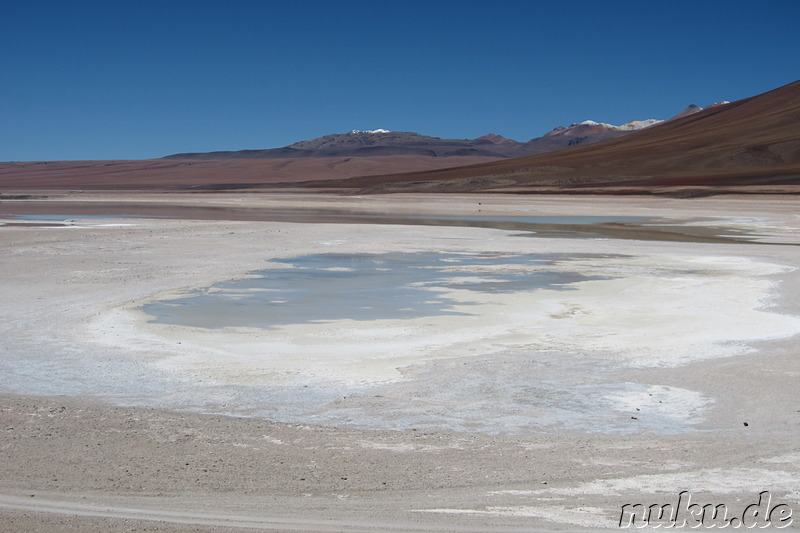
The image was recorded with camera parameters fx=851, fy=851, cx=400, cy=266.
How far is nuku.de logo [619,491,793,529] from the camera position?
4266 millimetres

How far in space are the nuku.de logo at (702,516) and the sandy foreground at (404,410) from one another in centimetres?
9

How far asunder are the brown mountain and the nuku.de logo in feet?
185

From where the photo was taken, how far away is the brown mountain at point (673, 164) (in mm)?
71938

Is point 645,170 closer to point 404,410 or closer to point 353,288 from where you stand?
point 353,288

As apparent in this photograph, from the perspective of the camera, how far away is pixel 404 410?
633cm

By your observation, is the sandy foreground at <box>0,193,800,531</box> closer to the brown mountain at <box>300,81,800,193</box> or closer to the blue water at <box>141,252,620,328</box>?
the blue water at <box>141,252,620,328</box>

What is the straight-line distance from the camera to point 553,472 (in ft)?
16.4

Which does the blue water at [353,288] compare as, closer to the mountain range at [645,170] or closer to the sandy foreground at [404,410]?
the sandy foreground at [404,410]

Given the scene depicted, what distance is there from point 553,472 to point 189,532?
211cm

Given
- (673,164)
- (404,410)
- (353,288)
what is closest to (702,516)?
(404,410)

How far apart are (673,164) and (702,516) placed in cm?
9204

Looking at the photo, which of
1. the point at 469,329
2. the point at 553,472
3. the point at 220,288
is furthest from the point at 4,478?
the point at 220,288

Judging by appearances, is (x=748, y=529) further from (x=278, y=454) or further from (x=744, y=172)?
(x=744, y=172)

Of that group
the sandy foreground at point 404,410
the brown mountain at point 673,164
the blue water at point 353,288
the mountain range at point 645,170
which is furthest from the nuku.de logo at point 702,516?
the brown mountain at point 673,164
